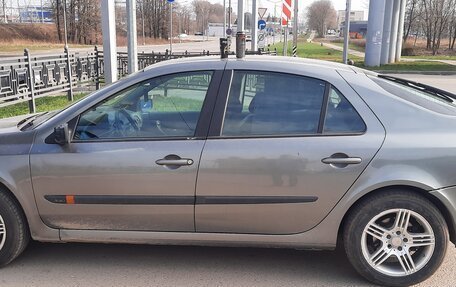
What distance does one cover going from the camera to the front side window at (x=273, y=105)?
10.6 feet

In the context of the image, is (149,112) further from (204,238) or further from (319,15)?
(319,15)

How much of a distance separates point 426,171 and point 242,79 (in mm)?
1430

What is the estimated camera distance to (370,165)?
3094 millimetres

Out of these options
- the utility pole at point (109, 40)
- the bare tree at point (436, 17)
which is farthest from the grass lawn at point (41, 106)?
the bare tree at point (436, 17)

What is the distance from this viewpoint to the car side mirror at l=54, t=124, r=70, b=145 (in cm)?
322

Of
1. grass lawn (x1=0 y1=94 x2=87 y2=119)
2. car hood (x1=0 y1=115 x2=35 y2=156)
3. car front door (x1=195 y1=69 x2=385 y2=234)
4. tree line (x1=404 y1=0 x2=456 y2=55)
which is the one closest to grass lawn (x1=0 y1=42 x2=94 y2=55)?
grass lawn (x1=0 y1=94 x2=87 y2=119)

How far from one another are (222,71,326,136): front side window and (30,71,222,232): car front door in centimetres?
18

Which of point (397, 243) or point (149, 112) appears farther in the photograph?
point (149, 112)

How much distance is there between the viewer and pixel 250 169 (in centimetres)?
314

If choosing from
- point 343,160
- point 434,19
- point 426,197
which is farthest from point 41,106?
point 434,19

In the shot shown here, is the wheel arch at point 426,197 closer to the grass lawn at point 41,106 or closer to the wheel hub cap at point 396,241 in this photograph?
the wheel hub cap at point 396,241

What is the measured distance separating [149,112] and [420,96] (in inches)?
82.9

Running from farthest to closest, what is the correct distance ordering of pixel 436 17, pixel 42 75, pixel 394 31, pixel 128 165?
pixel 436 17, pixel 394 31, pixel 42 75, pixel 128 165

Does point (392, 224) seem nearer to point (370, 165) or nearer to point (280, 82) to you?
point (370, 165)
